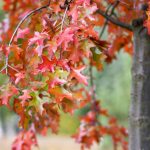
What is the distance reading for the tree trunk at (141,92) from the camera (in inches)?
87.4

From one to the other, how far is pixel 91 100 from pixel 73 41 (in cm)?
145

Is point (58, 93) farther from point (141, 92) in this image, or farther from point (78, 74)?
point (141, 92)

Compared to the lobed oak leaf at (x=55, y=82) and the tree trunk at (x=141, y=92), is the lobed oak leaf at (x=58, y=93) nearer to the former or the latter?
the lobed oak leaf at (x=55, y=82)

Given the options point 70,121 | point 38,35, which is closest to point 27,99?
point 38,35

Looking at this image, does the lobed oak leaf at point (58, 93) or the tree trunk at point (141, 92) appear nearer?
the lobed oak leaf at point (58, 93)

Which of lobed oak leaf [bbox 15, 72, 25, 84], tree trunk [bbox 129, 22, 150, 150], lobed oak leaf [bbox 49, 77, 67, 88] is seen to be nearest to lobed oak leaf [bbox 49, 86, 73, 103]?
lobed oak leaf [bbox 49, 77, 67, 88]

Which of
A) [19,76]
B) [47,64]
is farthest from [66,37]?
[19,76]

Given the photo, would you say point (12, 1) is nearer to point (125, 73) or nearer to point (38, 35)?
point (38, 35)

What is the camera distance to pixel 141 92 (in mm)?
2219

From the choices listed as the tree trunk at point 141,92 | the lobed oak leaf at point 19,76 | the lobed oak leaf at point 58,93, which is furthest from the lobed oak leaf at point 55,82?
the tree trunk at point 141,92

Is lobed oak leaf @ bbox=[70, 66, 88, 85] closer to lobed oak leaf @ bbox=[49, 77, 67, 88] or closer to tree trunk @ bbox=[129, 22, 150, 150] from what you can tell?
lobed oak leaf @ bbox=[49, 77, 67, 88]

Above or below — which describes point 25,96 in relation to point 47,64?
below

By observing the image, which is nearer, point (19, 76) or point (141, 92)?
point (19, 76)

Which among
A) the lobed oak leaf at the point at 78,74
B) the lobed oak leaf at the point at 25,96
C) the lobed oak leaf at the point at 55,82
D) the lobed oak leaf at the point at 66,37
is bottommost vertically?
the lobed oak leaf at the point at 25,96
